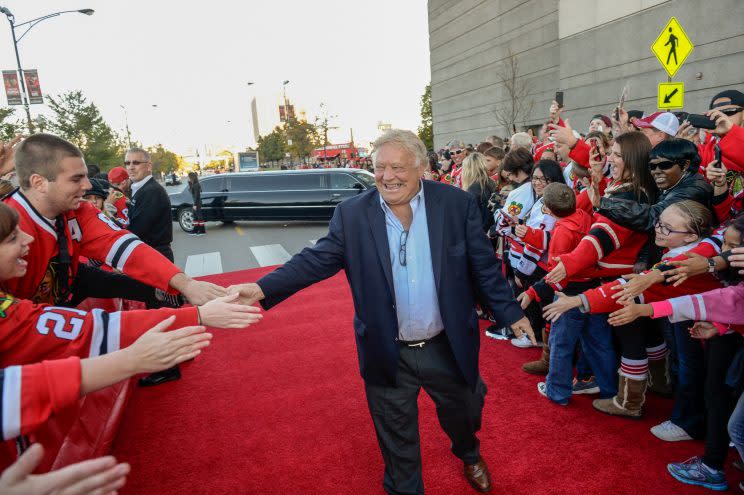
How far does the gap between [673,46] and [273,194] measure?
10652 mm

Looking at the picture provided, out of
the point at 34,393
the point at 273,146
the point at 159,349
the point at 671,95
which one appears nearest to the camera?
the point at 34,393

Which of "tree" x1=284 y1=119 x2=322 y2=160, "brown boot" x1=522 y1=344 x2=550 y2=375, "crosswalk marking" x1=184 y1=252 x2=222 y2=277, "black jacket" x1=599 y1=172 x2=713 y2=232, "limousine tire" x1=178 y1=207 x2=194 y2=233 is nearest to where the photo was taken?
"black jacket" x1=599 y1=172 x2=713 y2=232

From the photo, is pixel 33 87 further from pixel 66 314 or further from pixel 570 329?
pixel 570 329

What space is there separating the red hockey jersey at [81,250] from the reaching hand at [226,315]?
37.1 inches

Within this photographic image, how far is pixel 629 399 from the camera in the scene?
147 inches

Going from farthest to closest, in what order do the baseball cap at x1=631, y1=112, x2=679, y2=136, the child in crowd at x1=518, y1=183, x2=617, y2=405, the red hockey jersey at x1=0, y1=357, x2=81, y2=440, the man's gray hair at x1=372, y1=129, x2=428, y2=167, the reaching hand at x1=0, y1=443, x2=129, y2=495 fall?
the baseball cap at x1=631, y1=112, x2=679, y2=136 < the child in crowd at x1=518, y1=183, x2=617, y2=405 < the man's gray hair at x1=372, y1=129, x2=428, y2=167 < the red hockey jersey at x1=0, y1=357, x2=81, y2=440 < the reaching hand at x1=0, y1=443, x2=129, y2=495

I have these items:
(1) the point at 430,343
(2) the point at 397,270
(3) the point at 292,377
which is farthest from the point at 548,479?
(3) the point at 292,377

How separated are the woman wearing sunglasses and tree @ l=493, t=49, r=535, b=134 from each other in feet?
96.3

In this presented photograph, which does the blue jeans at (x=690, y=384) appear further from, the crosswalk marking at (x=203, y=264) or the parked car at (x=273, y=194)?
the parked car at (x=273, y=194)

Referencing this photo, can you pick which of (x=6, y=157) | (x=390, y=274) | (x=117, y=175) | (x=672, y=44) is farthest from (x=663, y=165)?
(x=117, y=175)

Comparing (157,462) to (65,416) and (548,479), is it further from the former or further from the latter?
(548,479)

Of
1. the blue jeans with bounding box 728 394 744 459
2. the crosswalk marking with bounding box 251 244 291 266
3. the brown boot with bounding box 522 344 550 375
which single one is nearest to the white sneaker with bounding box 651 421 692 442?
the blue jeans with bounding box 728 394 744 459

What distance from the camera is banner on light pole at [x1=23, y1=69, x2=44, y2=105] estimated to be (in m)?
21.2

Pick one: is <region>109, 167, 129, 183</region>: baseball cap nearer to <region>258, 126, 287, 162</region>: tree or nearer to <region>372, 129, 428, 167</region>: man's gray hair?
<region>372, 129, 428, 167</region>: man's gray hair
